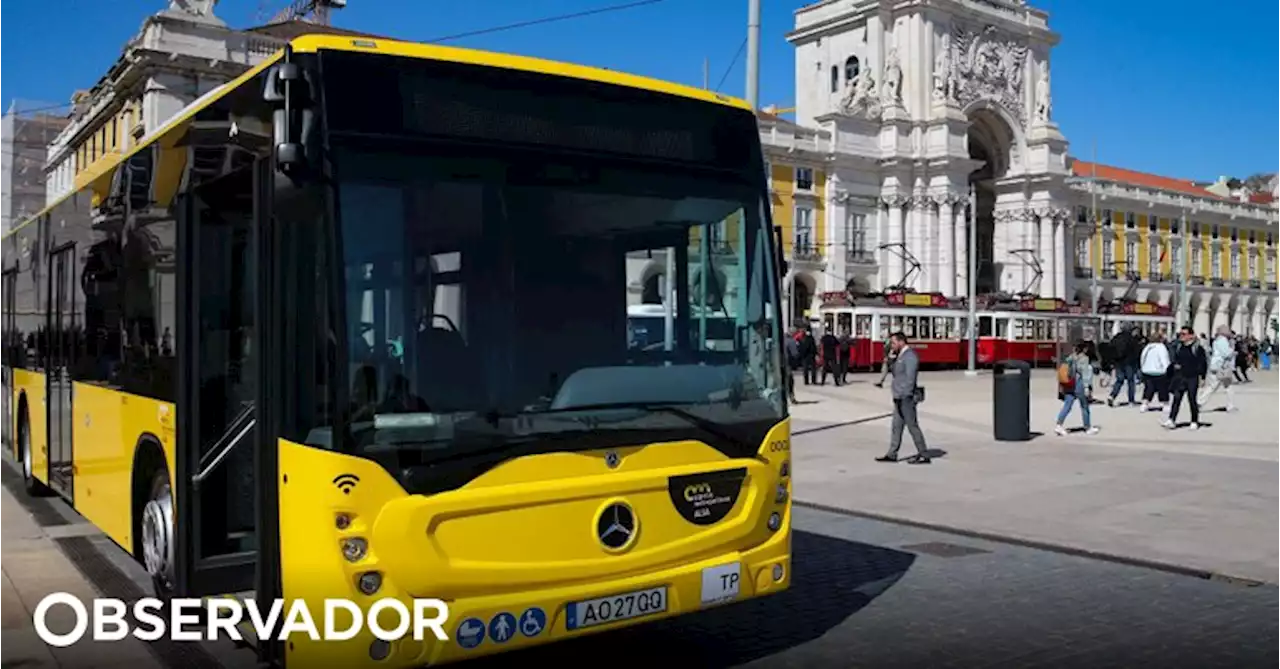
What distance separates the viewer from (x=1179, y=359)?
18.4 metres

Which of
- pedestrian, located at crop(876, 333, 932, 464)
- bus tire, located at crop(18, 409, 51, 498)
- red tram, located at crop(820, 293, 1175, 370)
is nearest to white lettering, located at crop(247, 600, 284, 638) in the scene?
bus tire, located at crop(18, 409, 51, 498)

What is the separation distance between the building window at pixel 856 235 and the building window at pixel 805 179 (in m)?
3.35

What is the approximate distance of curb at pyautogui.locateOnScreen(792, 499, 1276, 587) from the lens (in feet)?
24.8

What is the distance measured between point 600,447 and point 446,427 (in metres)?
0.69

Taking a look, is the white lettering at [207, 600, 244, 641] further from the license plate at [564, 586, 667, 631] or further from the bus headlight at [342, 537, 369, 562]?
the license plate at [564, 586, 667, 631]

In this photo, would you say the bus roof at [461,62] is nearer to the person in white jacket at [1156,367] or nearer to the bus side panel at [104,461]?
the bus side panel at [104,461]

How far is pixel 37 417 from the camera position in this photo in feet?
32.8

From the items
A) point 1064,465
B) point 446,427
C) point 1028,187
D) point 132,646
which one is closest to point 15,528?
point 132,646

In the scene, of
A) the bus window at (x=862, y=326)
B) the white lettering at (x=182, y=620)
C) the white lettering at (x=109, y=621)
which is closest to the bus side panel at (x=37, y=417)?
the white lettering at (x=109, y=621)

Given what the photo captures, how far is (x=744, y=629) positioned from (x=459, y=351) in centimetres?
255

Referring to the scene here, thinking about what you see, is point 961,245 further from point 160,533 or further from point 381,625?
point 381,625

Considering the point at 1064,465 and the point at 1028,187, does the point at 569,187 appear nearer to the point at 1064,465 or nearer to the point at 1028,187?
the point at 1064,465

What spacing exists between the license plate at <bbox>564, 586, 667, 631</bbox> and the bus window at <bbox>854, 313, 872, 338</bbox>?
1694 inches

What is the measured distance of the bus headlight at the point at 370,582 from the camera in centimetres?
436
